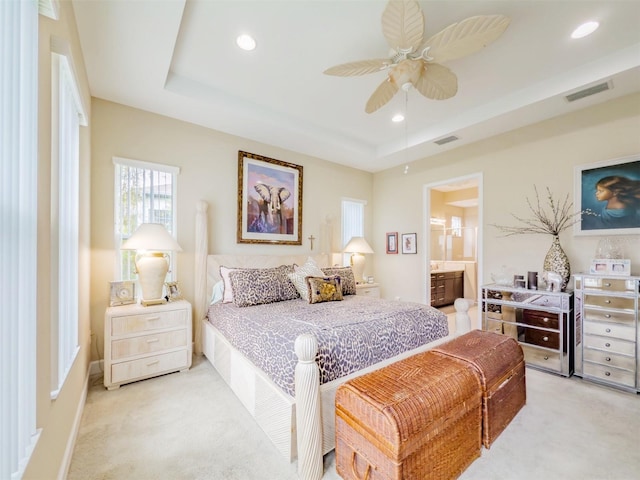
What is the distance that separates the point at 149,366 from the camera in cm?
267

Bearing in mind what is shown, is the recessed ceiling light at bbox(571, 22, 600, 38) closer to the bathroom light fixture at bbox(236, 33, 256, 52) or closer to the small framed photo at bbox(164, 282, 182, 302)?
the bathroom light fixture at bbox(236, 33, 256, 52)

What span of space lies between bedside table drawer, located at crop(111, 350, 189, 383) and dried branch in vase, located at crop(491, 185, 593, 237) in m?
4.23

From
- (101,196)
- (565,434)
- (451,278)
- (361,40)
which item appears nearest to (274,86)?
(361,40)

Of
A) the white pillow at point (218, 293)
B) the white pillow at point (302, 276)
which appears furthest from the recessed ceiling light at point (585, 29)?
the white pillow at point (218, 293)

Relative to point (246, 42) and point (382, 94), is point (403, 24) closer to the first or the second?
point (382, 94)

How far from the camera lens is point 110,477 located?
1.58 metres

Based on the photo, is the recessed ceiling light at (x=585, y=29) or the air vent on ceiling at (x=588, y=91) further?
the air vent on ceiling at (x=588, y=91)

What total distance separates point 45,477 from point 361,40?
130 inches

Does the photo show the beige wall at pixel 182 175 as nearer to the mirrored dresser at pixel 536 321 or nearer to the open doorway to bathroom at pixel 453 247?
the mirrored dresser at pixel 536 321

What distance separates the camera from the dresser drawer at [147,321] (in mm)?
2531

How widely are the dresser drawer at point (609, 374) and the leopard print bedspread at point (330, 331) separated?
1.46 m

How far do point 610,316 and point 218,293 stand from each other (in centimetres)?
406

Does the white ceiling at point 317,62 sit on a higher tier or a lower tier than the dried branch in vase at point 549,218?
higher

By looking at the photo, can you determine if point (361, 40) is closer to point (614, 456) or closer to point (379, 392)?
point (379, 392)
